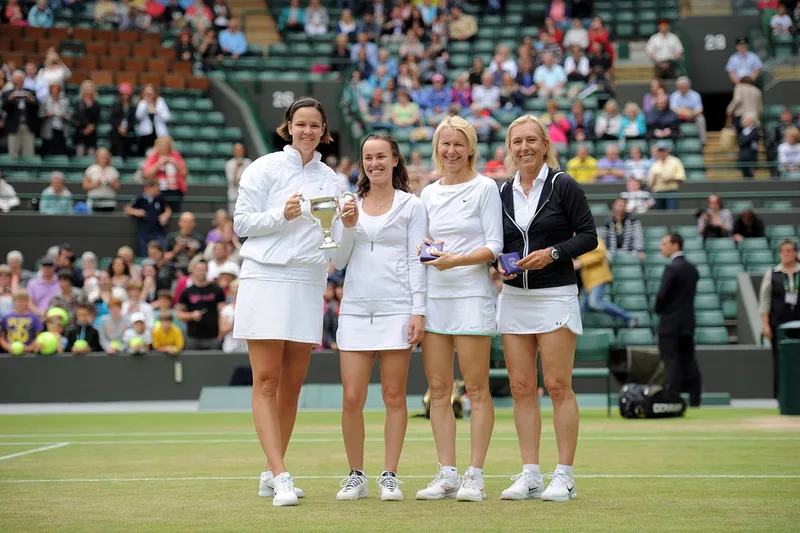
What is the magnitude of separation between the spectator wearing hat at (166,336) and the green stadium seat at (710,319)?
7164 mm

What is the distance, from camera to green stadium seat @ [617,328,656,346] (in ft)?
53.7

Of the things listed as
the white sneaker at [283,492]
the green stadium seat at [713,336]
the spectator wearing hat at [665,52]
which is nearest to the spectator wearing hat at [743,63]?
the spectator wearing hat at [665,52]

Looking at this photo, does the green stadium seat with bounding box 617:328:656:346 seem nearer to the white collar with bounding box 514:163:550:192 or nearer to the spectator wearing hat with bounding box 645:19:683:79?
the spectator wearing hat with bounding box 645:19:683:79

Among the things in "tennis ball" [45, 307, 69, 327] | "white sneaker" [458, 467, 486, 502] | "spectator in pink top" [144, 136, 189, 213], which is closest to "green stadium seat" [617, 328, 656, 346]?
"spectator in pink top" [144, 136, 189, 213]

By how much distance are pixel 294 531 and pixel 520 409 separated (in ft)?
5.59

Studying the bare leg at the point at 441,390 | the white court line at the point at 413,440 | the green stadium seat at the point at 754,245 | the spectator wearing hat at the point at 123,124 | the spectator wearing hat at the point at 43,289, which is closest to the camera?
the bare leg at the point at 441,390

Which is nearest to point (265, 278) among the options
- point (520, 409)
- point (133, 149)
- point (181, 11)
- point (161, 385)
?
point (520, 409)

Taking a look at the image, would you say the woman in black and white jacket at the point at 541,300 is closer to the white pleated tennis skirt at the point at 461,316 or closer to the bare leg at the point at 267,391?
the white pleated tennis skirt at the point at 461,316

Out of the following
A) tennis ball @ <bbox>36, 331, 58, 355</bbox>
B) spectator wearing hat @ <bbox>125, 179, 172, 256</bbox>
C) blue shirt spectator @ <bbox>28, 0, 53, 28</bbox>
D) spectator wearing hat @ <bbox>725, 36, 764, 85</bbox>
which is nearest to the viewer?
tennis ball @ <bbox>36, 331, 58, 355</bbox>

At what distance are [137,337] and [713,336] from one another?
777cm

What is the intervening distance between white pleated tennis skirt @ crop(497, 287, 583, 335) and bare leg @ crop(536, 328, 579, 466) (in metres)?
0.05

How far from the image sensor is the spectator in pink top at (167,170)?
18.9m

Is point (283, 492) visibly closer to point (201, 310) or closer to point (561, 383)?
point (561, 383)

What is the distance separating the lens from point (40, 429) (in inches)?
461
